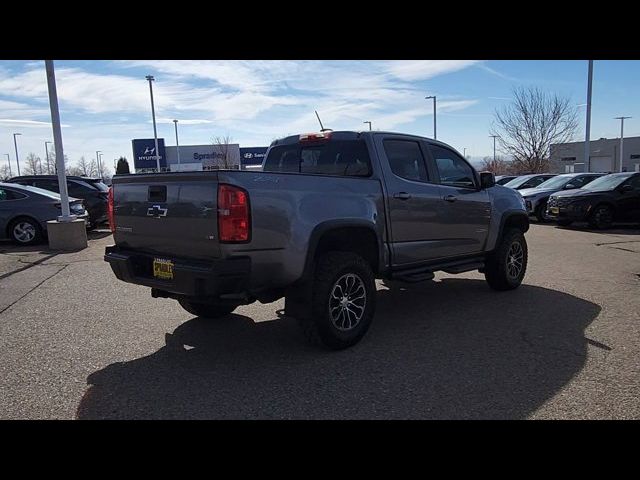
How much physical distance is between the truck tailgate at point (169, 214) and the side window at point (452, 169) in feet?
10.2

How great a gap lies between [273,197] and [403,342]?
195cm

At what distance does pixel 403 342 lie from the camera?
15.7 ft

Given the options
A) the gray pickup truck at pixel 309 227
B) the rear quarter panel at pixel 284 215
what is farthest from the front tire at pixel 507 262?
the rear quarter panel at pixel 284 215

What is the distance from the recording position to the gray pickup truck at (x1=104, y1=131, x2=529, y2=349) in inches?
151

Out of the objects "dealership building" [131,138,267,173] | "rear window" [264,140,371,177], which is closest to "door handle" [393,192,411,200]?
"rear window" [264,140,371,177]

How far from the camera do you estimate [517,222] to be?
701 cm

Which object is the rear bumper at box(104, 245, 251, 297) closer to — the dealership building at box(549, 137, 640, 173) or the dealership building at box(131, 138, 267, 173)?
the dealership building at box(131, 138, 267, 173)

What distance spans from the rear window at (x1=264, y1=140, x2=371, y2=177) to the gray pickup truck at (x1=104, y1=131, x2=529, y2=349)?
13mm

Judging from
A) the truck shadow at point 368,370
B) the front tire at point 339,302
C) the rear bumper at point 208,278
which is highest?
the rear bumper at point 208,278

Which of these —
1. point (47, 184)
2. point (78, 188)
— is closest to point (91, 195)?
point (78, 188)

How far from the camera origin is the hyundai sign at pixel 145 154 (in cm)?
5314

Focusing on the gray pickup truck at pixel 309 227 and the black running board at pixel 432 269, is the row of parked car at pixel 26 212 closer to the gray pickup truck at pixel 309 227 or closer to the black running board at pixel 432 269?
the gray pickup truck at pixel 309 227
